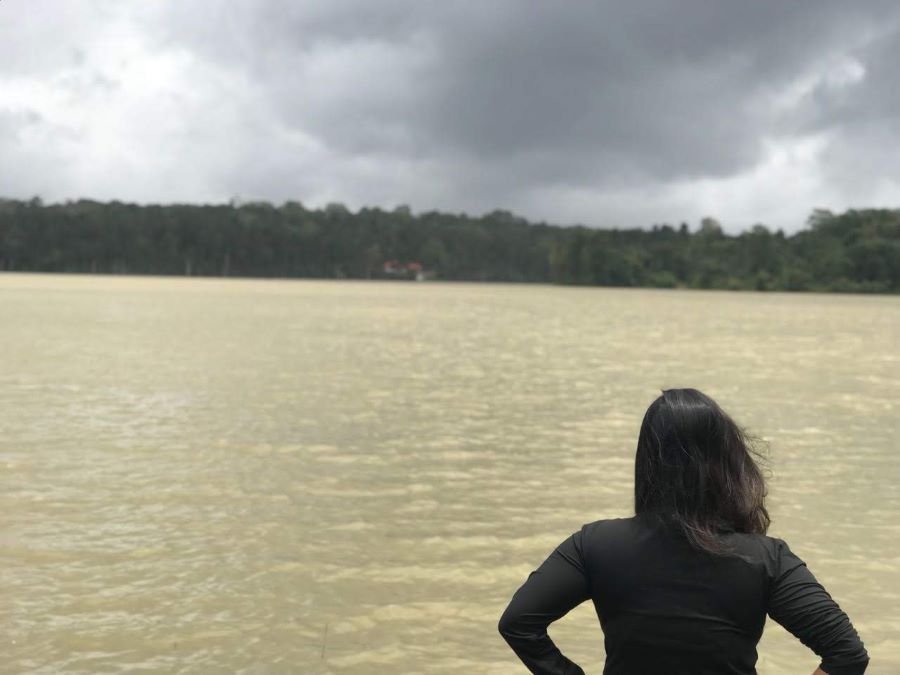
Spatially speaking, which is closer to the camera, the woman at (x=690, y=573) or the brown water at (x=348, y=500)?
the woman at (x=690, y=573)

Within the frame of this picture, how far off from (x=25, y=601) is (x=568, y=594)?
5989 mm

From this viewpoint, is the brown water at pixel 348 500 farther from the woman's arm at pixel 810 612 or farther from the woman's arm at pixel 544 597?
the woman's arm at pixel 810 612

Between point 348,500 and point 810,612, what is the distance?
27.8 ft

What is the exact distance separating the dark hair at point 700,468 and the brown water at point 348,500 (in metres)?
3.94

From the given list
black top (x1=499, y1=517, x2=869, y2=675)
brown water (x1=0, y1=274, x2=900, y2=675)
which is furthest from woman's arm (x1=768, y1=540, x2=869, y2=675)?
brown water (x1=0, y1=274, x2=900, y2=675)

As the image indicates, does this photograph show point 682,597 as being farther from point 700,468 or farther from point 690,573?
point 700,468

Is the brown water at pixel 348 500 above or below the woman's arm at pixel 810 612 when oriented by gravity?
below

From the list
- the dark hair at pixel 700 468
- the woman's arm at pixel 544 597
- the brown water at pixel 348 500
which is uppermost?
the dark hair at pixel 700 468

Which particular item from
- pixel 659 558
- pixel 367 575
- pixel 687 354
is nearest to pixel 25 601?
pixel 367 575

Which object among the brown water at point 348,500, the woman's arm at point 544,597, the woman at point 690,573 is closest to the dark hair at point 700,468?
the woman at point 690,573

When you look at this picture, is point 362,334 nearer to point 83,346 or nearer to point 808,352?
point 83,346

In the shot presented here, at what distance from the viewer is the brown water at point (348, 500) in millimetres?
6965

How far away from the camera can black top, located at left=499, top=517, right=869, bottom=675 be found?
9.41 ft

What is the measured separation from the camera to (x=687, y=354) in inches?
1270
